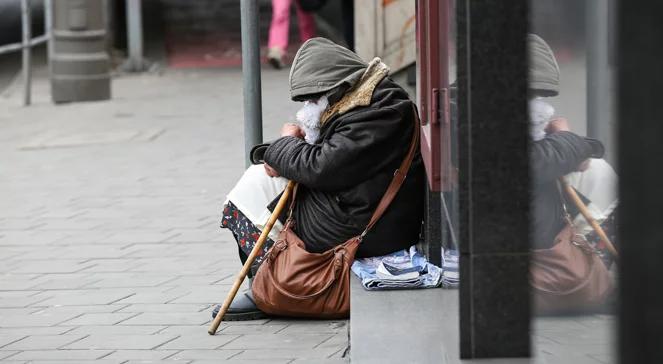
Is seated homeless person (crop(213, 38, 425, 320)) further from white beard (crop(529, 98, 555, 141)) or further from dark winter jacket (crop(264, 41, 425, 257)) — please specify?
white beard (crop(529, 98, 555, 141))

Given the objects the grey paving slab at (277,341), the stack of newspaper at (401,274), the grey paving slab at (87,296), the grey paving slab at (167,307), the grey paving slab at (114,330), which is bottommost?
the grey paving slab at (277,341)

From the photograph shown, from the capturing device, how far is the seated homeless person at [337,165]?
470 centimetres


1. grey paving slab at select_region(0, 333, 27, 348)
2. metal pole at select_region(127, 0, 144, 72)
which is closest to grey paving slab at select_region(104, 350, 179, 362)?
grey paving slab at select_region(0, 333, 27, 348)

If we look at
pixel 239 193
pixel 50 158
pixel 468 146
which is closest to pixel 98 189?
pixel 50 158

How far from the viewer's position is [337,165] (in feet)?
15.3

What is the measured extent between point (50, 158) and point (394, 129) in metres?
4.81

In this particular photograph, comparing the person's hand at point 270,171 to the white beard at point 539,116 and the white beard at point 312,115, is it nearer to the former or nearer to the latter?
the white beard at point 312,115

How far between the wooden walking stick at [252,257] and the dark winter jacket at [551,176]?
1719 mm

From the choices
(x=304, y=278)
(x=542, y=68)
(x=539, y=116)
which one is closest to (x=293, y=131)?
(x=304, y=278)

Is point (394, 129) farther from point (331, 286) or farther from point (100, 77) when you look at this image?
point (100, 77)

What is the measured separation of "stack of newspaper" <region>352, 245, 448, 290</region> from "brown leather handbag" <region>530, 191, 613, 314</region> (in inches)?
58.2

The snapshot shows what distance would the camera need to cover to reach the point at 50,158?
8953mm

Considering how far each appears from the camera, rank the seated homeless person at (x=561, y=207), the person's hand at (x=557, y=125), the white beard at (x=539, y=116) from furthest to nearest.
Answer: the white beard at (x=539, y=116)
the person's hand at (x=557, y=125)
the seated homeless person at (x=561, y=207)

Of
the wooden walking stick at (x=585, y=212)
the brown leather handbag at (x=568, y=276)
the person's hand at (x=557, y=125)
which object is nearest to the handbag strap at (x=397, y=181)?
the brown leather handbag at (x=568, y=276)
